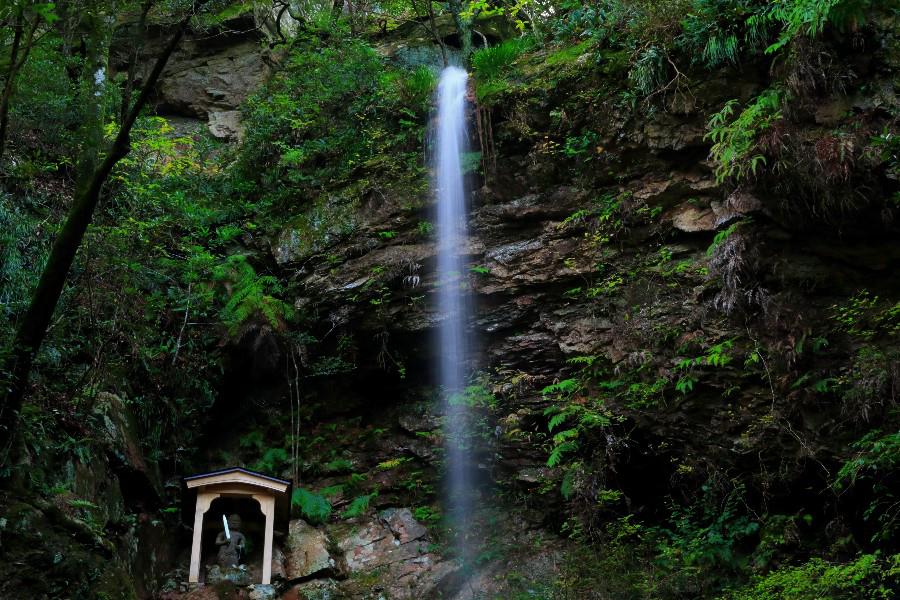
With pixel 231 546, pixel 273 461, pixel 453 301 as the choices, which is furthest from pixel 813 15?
pixel 231 546

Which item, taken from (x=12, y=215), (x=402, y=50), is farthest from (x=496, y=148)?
(x=12, y=215)

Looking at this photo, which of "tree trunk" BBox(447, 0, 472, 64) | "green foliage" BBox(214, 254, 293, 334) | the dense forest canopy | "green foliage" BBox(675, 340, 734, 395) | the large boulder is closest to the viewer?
the dense forest canopy

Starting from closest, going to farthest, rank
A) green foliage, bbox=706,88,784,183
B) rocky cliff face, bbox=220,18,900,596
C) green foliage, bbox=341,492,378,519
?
rocky cliff face, bbox=220,18,900,596 < green foliage, bbox=706,88,784,183 < green foliage, bbox=341,492,378,519

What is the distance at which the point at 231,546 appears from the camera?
759 cm

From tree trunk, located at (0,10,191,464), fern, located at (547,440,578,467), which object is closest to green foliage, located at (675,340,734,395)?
fern, located at (547,440,578,467)

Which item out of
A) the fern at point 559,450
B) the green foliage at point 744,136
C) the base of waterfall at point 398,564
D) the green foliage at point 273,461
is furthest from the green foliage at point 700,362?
the green foliage at point 273,461

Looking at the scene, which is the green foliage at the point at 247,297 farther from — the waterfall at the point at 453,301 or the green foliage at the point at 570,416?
the green foliage at the point at 570,416

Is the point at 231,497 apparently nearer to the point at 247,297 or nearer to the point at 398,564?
the point at 398,564

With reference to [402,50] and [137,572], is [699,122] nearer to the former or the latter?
[402,50]

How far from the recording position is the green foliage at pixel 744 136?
24.0 ft

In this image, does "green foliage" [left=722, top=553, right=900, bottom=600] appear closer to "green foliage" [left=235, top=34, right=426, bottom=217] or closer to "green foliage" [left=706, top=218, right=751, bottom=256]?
"green foliage" [left=706, top=218, right=751, bottom=256]

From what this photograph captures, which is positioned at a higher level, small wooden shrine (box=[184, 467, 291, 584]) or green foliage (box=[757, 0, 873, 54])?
green foliage (box=[757, 0, 873, 54])

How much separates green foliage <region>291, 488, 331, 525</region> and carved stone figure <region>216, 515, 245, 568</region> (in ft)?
2.89

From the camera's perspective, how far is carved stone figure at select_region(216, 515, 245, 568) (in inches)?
295
